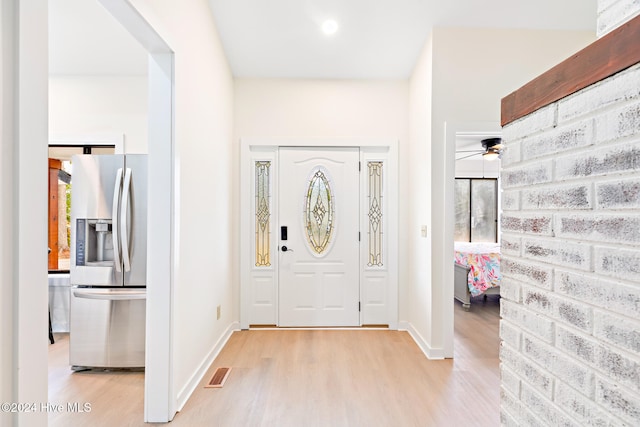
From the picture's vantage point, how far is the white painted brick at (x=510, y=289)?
1.08m

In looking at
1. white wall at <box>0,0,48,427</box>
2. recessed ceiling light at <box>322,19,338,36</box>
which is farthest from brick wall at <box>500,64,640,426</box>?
recessed ceiling light at <box>322,19,338,36</box>

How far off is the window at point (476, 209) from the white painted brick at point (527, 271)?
660 cm

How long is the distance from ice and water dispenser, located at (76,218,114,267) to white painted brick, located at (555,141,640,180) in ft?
9.84

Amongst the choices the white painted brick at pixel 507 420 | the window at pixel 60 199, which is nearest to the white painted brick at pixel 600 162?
the white painted brick at pixel 507 420

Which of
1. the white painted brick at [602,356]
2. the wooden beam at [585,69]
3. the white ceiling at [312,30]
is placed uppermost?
the white ceiling at [312,30]

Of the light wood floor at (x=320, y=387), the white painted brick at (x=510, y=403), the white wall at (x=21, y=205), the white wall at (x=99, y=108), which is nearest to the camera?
the white wall at (x=21, y=205)

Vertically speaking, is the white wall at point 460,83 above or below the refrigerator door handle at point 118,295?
above

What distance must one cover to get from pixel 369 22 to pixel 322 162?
57.5 inches

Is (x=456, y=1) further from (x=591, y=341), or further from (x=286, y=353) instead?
(x=286, y=353)

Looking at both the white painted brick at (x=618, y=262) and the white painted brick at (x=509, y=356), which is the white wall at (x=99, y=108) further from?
the white painted brick at (x=618, y=262)

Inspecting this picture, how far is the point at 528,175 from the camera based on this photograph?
40.8 inches

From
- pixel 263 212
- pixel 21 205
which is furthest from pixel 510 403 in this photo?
pixel 263 212

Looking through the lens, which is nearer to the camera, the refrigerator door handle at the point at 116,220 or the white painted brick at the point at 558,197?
the white painted brick at the point at 558,197

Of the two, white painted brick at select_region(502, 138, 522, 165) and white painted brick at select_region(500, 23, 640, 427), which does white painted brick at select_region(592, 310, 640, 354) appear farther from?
white painted brick at select_region(502, 138, 522, 165)
